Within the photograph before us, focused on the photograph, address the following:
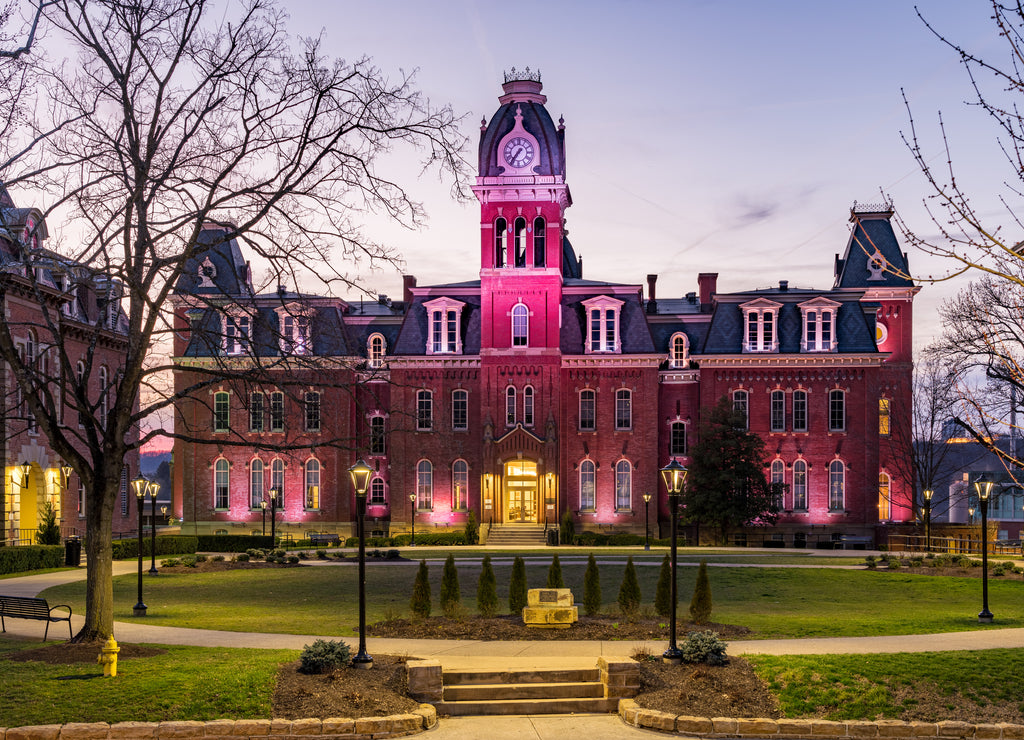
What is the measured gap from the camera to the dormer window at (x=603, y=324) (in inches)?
2216

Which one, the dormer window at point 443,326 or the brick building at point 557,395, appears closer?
the brick building at point 557,395

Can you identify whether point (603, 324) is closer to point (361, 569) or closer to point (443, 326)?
point (443, 326)

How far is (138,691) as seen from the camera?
14266mm

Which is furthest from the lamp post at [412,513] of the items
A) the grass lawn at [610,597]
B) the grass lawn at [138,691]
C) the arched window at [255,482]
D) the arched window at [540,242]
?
the grass lawn at [138,691]

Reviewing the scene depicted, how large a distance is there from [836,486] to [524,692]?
4460 centimetres

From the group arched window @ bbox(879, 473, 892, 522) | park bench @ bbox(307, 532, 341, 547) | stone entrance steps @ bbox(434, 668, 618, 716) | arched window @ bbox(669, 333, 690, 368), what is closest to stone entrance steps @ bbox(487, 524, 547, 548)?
park bench @ bbox(307, 532, 341, 547)

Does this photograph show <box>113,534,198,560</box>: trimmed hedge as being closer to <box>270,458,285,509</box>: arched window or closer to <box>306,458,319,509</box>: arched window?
<box>270,458,285,509</box>: arched window

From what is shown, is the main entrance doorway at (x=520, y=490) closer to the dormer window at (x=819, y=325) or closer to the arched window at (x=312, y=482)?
the arched window at (x=312, y=482)

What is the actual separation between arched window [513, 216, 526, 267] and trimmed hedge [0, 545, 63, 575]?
1091 inches

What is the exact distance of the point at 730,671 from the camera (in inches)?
620

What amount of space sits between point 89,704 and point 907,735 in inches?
428

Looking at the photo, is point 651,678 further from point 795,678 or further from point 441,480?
point 441,480

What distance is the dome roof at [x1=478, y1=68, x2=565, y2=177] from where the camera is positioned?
5412 centimetres

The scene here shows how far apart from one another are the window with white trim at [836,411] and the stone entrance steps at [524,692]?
43.7 meters
